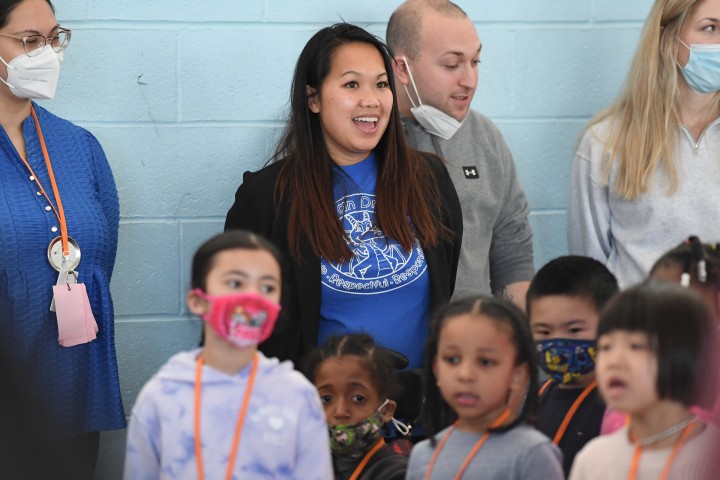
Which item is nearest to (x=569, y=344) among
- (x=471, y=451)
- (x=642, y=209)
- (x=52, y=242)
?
(x=471, y=451)

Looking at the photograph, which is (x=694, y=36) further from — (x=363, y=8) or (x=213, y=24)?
(x=213, y=24)

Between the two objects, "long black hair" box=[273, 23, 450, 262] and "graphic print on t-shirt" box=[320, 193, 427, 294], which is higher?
"long black hair" box=[273, 23, 450, 262]

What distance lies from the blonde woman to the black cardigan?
440 millimetres

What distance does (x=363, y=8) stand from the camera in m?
3.40

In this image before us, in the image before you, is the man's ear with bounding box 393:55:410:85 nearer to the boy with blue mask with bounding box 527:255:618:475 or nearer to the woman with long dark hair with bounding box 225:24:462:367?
the woman with long dark hair with bounding box 225:24:462:367

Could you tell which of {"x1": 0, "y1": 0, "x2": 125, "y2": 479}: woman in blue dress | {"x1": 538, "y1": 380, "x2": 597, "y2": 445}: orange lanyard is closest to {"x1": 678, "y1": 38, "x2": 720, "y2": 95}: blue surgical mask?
{"x1": 538, "y1": 380, "x2": 597, "y2": 445}: orange lanyard

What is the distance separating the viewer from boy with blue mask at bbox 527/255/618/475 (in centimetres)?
232

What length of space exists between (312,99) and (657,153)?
0.90 meters

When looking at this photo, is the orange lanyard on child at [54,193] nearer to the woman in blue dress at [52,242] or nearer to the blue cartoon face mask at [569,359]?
the woman in blue dress at [52,242]

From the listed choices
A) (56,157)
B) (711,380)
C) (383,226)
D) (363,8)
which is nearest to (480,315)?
(711,380)

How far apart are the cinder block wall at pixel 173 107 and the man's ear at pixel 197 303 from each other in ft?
4.41

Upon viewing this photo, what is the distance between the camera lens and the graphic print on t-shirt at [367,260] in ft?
9.05

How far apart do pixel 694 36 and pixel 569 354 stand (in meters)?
1.19

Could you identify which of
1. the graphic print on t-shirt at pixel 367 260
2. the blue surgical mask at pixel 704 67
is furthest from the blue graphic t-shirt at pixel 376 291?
the blue surgical mask at pixel 704 67
